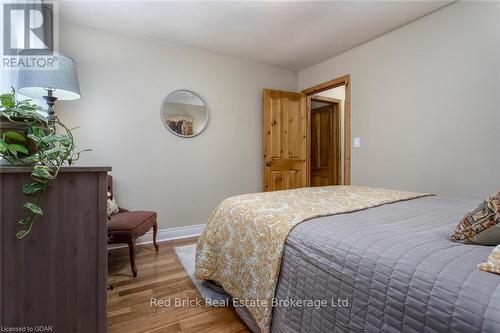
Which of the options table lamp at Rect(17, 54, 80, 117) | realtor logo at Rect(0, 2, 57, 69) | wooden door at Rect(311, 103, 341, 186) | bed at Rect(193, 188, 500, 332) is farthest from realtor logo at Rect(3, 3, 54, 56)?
wooden door at Rect(311, 103, 341, 186)

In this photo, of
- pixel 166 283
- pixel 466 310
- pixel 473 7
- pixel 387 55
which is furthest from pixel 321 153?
pixel 466 310

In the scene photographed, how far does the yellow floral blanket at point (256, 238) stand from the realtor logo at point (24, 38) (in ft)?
5.22

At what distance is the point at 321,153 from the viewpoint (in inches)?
189

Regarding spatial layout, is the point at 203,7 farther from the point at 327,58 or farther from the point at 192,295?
the point at 192,295

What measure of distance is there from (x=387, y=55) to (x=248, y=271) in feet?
9.21

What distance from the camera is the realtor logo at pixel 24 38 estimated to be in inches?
60.3

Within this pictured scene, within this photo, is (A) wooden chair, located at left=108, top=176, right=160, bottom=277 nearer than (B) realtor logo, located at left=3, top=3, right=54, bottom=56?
No

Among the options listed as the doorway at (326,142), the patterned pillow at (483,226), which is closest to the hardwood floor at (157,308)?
the patterned pillow at (483,226)

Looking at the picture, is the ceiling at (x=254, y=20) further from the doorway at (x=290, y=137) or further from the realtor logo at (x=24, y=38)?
→ the doorway at (x=290, y=137)

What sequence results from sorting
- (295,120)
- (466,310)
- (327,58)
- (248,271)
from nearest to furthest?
(466,310) → (248,271) → (327,58) → (295,120)

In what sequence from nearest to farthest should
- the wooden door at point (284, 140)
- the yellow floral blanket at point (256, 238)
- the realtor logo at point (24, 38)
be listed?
the yellow floral blanket at point (256, 238), the realtor logo at point (24, 38), the wooden door at point (284, 140)

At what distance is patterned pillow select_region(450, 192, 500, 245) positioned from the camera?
2.51 ft

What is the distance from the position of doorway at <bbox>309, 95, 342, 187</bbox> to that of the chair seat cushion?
3.06m

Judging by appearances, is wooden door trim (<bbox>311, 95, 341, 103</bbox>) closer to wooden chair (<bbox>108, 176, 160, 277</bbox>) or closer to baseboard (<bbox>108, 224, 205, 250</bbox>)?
baseboard (<bbox>108, 224, 205, 250</bbox>)
